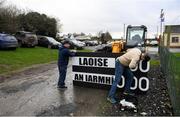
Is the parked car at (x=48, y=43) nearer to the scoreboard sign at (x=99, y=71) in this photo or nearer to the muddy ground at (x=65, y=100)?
the muddy ground at (x=65, y=100)

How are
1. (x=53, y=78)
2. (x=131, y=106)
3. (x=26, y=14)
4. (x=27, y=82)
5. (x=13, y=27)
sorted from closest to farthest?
(x=131, y=106), (x=27, y=82), (x=53, y=78), (x=13, y=27), (x=26, y=14)

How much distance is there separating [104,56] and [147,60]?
1.51 meters

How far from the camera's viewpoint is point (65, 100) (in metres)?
7.61

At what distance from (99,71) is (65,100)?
6.25 feet

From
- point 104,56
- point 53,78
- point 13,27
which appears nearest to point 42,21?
point 13,27

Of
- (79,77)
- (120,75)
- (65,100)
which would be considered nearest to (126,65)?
(120,75)

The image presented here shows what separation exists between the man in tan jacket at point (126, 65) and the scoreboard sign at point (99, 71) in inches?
20.1

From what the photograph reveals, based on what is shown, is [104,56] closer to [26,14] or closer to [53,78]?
[53,78]

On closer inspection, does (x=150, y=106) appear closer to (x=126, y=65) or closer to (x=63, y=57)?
(x=126, y=65)

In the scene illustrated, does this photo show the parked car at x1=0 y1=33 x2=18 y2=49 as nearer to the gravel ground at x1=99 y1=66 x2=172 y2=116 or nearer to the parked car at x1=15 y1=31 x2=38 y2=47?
the parked car at x1=15 y1=31 x2=38 y2=47

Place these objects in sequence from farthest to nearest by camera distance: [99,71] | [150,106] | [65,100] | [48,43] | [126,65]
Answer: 1. [48,43]
2. [99,71]
3. [65,100]
4. [126,65]
5. [150,106]

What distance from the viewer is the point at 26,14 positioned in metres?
39.7

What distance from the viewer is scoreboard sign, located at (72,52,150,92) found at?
824 centimetres

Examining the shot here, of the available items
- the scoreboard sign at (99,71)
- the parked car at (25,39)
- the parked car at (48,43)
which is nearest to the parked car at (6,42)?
the parked car at (25,39)
